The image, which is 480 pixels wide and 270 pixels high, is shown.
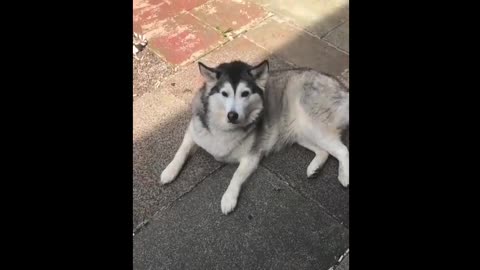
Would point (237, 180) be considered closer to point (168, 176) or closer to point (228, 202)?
point (228, 202)

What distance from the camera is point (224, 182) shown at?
3.22m

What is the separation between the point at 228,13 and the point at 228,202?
2576mm

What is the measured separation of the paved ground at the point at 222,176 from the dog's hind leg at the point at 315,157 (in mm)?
56

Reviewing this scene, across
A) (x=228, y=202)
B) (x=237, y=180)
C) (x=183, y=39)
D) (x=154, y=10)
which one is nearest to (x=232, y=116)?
(x=237, y=180)

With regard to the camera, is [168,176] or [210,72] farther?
[168,176]

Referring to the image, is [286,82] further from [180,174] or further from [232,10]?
[232,10]

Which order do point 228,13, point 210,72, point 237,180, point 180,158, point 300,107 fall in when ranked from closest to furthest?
point 210,72, point 237,180, point 180,158, point 300,107, point 228,13

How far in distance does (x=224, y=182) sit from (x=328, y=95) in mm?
1070

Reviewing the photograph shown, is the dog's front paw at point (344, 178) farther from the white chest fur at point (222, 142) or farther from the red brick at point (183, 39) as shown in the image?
the red brick at point (183, 39)

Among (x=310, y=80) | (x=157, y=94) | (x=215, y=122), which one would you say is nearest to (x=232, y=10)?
(x=157, y=94)

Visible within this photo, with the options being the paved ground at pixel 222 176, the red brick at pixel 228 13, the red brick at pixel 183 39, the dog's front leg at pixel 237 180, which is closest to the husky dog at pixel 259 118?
the dog's front leg at pixel 237 180

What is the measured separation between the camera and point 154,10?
4824 millimetres

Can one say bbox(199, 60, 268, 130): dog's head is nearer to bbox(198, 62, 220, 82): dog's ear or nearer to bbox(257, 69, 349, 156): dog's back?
bbox(198, 62, 220, 82): dog's ear

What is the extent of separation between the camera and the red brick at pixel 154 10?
4625 mm
